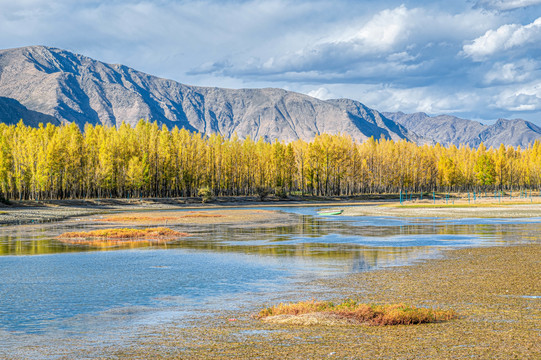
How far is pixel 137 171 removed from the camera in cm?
11619

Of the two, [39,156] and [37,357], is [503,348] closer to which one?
[37,357]

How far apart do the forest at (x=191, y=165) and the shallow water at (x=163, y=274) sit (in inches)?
2652

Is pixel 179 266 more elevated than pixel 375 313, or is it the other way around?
Result: pixel 375 313

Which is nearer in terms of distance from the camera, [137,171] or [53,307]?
[53,307]

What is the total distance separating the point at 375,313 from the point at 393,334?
4.75ft

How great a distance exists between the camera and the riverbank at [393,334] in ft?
37.0

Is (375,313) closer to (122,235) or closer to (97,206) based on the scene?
(122,235)

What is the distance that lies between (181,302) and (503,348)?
1070 cm

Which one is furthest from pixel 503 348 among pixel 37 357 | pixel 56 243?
pixel 56 243

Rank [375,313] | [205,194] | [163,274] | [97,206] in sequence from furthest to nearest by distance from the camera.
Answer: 1. [205,194]
2. [97,206]
3. [163,274]
4. [375,313]

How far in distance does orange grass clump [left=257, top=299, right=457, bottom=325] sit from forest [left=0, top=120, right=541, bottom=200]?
9267cm

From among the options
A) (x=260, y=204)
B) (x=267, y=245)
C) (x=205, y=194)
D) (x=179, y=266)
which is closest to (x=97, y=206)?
(x=205, y=194)

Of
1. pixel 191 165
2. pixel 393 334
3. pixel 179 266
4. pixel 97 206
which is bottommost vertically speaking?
pixel 179 266

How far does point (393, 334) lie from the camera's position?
12852 millimetres
